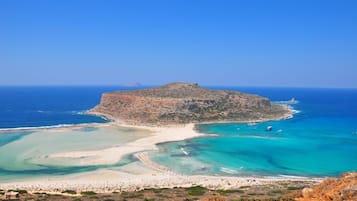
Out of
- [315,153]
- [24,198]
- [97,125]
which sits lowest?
[24,198]

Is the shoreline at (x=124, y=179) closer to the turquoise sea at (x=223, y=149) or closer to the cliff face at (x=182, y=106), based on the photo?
the turquoise sea at (x=223, y=149)

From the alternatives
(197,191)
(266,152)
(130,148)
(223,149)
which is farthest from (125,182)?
(266,152)

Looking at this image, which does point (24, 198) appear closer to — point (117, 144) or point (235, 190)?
point (235, 190)

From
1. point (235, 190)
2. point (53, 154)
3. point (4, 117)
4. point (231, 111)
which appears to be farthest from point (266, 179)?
point (4, 117)

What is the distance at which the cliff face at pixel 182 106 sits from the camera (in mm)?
105750

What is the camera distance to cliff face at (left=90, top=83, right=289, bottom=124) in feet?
347

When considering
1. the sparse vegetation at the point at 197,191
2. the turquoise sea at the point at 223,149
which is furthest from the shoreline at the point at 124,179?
the sparse vegetation at the point at 197,191

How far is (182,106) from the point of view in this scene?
109m

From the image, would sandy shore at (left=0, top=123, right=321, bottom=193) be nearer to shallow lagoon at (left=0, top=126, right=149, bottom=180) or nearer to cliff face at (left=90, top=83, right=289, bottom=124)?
shallow lagoon at (left=0, top=126, right=149, bottom=180)

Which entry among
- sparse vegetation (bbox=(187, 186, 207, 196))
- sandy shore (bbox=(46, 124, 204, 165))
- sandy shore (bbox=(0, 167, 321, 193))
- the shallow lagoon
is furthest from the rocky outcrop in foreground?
sandy shore (bbox=(46, 124, 204, 165))

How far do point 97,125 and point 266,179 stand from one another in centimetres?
5955

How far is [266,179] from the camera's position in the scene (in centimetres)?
4744

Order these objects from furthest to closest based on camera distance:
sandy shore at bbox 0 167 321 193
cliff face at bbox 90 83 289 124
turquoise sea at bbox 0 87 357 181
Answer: cliff face at bbox 90 83 289 124 → turquoise sea at bbox 0 87 357 181 → sandy shore at bbox 0 167 321 193

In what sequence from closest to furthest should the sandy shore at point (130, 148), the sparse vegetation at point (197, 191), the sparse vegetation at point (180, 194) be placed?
the sparse vegetation at point (180, 194) < the sparse vegetation at point (197, 191) < the sandy shore at point (130, 148)
